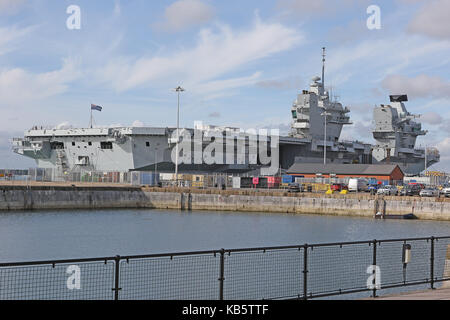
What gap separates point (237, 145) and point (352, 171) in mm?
14972

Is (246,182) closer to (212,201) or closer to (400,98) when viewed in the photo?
(212,201)

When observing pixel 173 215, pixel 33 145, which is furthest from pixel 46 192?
pixel 33 145

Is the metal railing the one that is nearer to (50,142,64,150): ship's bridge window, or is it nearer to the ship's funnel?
(50,142,64,150): ship's bridge window

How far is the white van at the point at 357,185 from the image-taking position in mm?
57469

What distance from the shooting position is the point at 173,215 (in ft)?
160

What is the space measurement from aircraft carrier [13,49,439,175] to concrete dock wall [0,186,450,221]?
40.0 ft

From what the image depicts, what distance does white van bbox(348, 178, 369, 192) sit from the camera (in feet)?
189

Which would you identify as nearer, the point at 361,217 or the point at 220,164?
the point at 361,217

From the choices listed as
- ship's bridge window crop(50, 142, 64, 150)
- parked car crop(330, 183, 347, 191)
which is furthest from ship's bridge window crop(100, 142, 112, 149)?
parked car crop(330, 183, 347, 191)

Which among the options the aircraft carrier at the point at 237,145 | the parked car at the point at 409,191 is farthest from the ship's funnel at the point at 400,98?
the parked car at the point at 409,191
